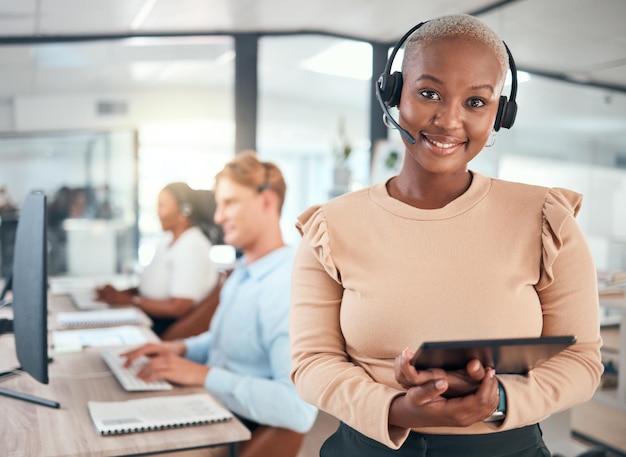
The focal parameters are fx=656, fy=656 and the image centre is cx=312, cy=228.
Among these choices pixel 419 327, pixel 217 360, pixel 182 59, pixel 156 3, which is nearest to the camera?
pixel 419 327

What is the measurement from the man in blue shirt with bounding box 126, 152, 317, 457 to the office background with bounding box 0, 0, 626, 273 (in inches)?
19.7

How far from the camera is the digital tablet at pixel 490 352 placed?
0.82 meters

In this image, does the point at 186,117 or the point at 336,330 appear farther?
A: the point at 186,117

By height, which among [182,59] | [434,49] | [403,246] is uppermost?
[182,59]

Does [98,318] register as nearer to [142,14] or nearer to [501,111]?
[501,111]

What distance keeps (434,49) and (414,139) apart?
0.14 m

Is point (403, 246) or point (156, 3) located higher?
point (156, 3)

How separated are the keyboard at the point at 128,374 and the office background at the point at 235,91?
0.86m

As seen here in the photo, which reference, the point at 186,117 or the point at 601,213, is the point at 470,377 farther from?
the point at 186,117

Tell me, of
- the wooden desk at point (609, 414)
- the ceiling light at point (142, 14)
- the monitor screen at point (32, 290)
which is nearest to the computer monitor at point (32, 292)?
the monitor screen at point (32, 290)

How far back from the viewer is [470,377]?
0.90 m

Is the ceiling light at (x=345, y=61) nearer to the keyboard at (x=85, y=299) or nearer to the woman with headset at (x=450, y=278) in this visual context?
the keyboard at (x=85, y=299)

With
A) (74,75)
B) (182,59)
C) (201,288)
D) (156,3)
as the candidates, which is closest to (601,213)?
(201,288)

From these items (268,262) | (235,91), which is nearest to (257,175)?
(268,262)
